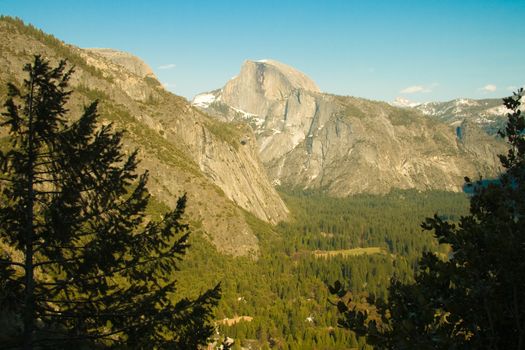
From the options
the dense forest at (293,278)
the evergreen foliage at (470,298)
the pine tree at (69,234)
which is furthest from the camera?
the dense forest at (293,278)

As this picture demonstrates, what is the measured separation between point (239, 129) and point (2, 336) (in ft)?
594

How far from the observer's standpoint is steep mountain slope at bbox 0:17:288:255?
106188 mm

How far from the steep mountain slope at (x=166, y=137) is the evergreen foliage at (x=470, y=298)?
90092 millimetres

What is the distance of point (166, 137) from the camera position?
130m

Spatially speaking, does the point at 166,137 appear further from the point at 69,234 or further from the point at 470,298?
the point at 470,298

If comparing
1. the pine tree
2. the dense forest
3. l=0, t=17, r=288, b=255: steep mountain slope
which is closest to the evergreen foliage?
the pine tree

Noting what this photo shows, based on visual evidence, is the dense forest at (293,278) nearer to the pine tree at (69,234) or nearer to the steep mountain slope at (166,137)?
the steep mountain slope at (166,137)

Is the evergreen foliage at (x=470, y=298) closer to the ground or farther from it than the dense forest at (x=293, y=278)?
farther from it

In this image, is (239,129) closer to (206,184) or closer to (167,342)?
(206,184)

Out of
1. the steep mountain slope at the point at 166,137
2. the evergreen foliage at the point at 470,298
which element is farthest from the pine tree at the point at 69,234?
the steep mountain slope at the point at 166,137

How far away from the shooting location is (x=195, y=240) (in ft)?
322

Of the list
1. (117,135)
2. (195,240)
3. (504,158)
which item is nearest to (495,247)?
(504,158)

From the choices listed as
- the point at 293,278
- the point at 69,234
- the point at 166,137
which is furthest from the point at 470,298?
the point at 166,137

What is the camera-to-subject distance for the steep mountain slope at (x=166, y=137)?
348ft
